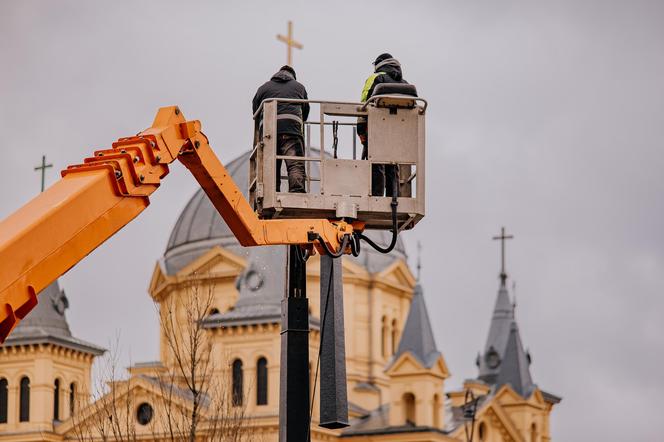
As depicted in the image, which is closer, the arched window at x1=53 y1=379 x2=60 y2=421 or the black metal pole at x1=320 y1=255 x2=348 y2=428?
the black metal pole at x1=320 y1=255 x2=348 y2=428

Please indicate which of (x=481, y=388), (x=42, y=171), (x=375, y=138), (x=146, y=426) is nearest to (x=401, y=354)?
(x=481, y=388)

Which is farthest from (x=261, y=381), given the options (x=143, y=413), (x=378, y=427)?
(x=378, y=427)

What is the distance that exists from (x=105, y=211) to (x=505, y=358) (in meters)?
77.3

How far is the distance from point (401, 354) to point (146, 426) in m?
11.7

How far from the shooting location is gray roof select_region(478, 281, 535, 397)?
287ft

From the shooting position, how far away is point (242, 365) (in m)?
71.8

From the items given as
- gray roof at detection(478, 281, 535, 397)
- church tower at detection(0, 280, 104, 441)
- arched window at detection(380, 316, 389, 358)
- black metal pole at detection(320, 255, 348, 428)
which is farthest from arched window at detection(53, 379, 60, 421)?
black metal pole at detection(320, 255, 348, 428)

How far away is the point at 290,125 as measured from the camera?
1490 centimetres

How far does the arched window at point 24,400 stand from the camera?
7450 cm

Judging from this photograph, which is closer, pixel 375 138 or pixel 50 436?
pixel 375 138

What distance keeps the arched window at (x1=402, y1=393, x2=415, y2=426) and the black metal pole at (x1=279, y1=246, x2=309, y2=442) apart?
199 ft

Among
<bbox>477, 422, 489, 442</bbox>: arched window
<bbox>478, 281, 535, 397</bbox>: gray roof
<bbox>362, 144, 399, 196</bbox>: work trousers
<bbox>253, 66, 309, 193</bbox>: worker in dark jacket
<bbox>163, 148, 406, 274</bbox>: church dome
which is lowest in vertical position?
<bbox>477, 422, 489, 442</bbox>: arched window

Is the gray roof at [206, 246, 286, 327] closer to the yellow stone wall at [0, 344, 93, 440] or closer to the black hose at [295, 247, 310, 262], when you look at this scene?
the yellow stone wall at [0, 344, 93, 440]

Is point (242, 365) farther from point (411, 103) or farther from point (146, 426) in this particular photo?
point (411, 103)
